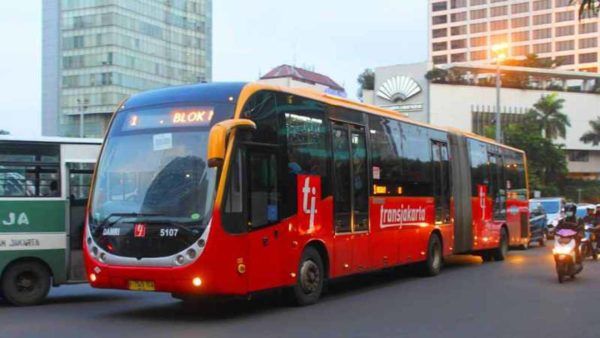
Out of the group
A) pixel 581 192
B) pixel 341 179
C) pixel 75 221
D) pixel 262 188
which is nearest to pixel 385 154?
pixel 341 179

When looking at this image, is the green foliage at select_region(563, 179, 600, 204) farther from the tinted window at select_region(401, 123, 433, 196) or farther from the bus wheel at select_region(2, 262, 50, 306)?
the bus wheel at select_region(2, 262, 50, 306)

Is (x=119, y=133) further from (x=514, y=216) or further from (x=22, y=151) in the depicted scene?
(x=514, y=216)

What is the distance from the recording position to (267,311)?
34.3 ft

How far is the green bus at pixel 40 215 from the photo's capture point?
11023 mm

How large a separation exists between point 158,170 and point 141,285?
4.99 feet

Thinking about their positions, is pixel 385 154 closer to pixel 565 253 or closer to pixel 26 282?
pixel 565 253

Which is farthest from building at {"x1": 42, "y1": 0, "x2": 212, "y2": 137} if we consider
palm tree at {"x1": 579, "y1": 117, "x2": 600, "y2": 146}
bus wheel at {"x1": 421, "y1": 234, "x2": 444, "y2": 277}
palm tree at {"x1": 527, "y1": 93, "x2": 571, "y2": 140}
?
bus wheel at {"x1": 421, "y1": 234, "x2": 444, "y2": 277}

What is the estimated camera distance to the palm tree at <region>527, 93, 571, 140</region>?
8350 centimetres

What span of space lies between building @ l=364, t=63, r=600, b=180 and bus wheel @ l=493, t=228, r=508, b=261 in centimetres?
5947

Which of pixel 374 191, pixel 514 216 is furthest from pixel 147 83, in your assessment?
pixel 374 191

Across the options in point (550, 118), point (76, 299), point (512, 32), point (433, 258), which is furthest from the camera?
point (512, 32)

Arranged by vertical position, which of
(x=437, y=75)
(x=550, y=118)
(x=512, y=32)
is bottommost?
(x=550, y=118)

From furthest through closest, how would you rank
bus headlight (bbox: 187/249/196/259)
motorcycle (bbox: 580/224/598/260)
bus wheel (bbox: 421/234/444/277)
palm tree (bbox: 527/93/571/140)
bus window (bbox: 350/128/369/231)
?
palm tree (bbox: 527/93/571/140) < motorcycle (bbox: 580/224/598/260) < bus wheel (bbox: 421/234/444/277) < bus window (bbox: 350/128/369/231) < bus headlight (bbox: 187/249/196/259)

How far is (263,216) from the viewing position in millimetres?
9898
